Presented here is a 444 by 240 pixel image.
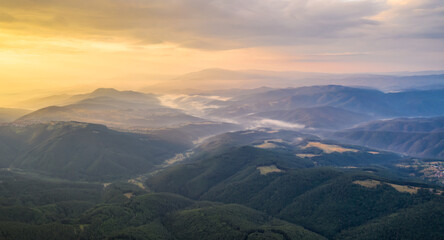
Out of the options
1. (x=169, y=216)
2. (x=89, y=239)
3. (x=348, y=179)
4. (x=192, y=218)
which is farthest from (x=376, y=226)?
(x=89, y=239)

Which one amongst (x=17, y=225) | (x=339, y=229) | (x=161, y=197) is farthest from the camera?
(x=161, y=197)

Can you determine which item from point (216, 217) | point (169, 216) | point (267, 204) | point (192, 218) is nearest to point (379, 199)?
point (267, 204)

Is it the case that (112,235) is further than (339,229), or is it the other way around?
(339,229)

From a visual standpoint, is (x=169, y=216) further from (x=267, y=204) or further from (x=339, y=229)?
(x=339, y=229)

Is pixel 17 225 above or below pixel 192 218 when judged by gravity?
above

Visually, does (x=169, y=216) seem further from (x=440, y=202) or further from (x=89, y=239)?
(x=440, y=202)

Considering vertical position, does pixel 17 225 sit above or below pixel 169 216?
above

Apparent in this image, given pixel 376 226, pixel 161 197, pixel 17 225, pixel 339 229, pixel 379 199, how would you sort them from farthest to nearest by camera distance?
pixel 161 197
pixel 379 199
pixel 339 229
pixel 376 226
pixel 17 225

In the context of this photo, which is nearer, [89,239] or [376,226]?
[89,239]

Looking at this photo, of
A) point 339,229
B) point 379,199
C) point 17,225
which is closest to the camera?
point 17,225
